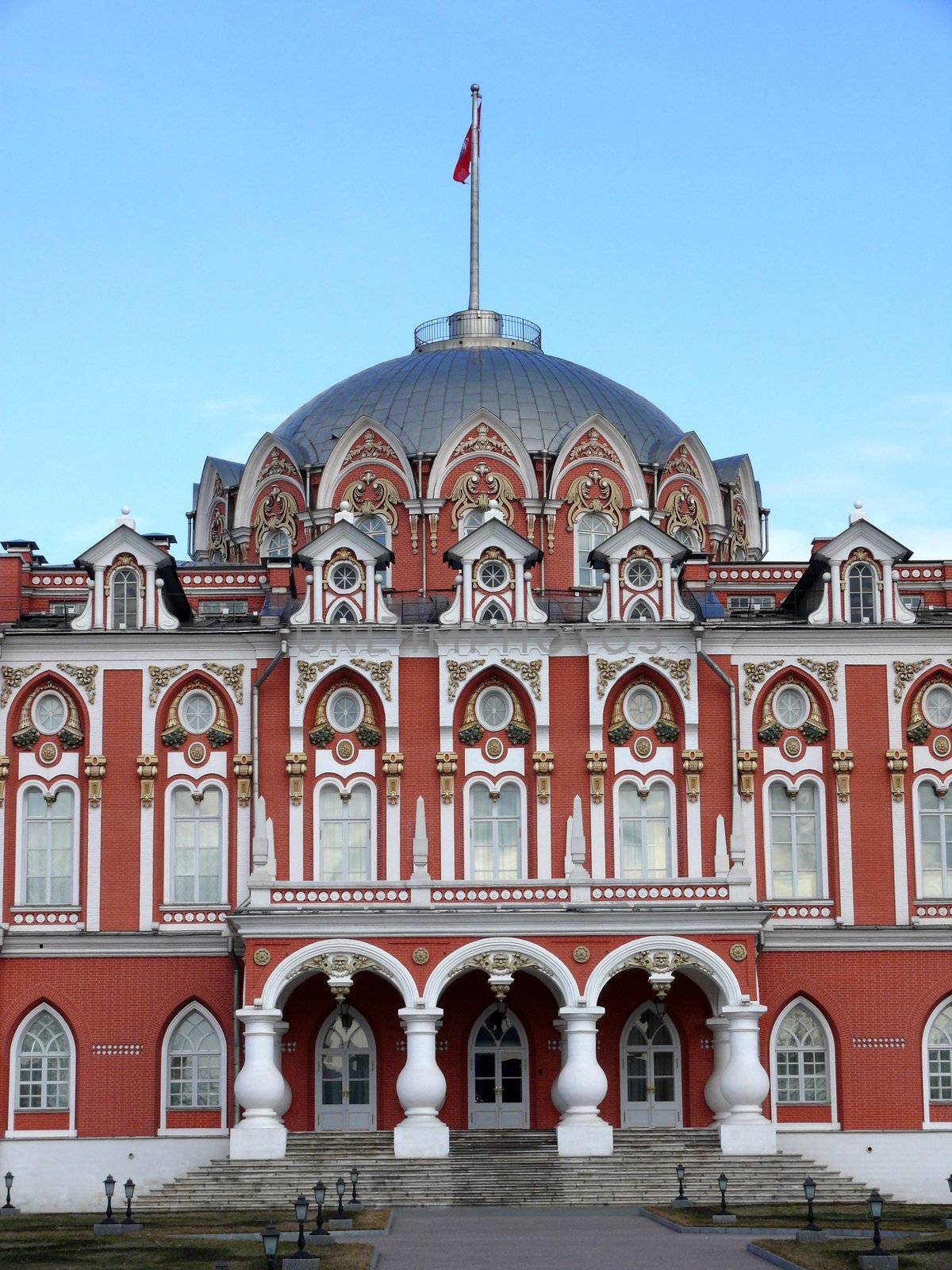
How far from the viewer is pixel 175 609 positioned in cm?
5731

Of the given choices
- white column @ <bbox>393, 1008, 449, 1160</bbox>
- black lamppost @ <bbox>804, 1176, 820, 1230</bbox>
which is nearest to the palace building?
white column @ <bbox>393, 1008, 449, 1160</bbox>

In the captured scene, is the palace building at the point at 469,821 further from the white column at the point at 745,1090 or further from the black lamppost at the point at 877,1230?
the black lamppost at the point at 877,1230

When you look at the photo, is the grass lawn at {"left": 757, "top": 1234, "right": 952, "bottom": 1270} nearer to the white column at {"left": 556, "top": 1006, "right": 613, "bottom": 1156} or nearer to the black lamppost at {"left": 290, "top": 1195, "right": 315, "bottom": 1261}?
the black lamppost at {"left": 290, "top": 1195, "right": 315, "bottom": 1261}

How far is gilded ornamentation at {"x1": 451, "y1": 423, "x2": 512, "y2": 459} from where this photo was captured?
6044 centimetres

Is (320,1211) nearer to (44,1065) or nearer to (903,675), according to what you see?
(44,1065)

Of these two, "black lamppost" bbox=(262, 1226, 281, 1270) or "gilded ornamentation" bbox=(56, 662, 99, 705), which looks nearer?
"black lamppost" bbox=(262, 1226, 281, 1270)

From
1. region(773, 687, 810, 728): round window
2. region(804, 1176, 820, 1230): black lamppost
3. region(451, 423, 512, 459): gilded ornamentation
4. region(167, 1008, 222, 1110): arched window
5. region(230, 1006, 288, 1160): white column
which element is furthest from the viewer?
region(451, 423, 512, 459): gilded ornamentation

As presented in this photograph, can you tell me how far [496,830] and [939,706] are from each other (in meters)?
10.7

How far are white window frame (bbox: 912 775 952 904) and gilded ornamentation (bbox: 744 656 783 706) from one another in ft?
13.8

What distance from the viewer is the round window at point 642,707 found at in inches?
2188

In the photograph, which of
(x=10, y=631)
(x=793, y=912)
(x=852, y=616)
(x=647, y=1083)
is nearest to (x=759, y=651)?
(x=852, y=616)

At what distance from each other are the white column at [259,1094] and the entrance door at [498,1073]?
5167 mm

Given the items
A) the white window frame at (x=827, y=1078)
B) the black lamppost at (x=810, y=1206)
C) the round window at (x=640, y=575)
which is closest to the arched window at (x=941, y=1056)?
the white window frame at (x=827, y=1078)

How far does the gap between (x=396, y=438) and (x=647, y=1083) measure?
1738 centimetres
